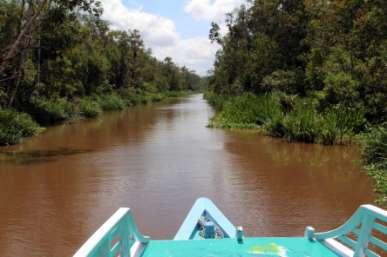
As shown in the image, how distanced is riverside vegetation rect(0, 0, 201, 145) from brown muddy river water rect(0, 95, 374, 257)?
3.59 meters

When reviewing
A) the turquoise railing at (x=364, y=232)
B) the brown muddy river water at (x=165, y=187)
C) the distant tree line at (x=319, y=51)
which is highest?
the distant tree line at (x=319, y=51)

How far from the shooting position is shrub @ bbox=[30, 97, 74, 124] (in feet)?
92.0

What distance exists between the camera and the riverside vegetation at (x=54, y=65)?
17.0 metres

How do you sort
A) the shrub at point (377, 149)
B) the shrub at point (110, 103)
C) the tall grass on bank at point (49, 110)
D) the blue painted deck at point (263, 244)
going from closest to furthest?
the blue painted deck at point (263, 244) → the shrub at point (377, 149) → the tall grass on bank at point (49, 110) → the shrub at point (110, 103)

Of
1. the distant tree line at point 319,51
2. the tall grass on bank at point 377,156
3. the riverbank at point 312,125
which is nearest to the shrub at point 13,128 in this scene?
the riverbank at point 312,125

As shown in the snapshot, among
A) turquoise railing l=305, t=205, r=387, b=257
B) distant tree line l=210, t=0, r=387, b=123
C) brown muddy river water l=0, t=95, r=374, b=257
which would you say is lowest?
brown muddy river water l=0, t=95, r=374, b=257

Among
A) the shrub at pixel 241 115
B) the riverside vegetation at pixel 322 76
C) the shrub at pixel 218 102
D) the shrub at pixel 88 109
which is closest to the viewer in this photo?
the riverside vegetation at pixel 322 76

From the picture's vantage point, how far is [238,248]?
16.2 feet

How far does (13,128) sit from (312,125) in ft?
39.1

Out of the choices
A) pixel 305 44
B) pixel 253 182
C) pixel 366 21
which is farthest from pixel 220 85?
pixel 253 182

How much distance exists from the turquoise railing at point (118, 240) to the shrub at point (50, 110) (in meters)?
24.2

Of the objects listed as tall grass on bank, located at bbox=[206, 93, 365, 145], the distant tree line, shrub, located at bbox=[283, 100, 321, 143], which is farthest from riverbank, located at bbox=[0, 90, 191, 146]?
the distant tree line

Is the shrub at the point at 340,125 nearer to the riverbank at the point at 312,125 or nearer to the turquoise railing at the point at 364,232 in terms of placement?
the riverbank at the point at 312,125

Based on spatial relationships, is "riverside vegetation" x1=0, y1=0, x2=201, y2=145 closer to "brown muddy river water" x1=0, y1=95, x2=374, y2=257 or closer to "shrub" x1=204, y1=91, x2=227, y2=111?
"brown muddy river water" x1=0, y1=95, x2=374, y2=257
